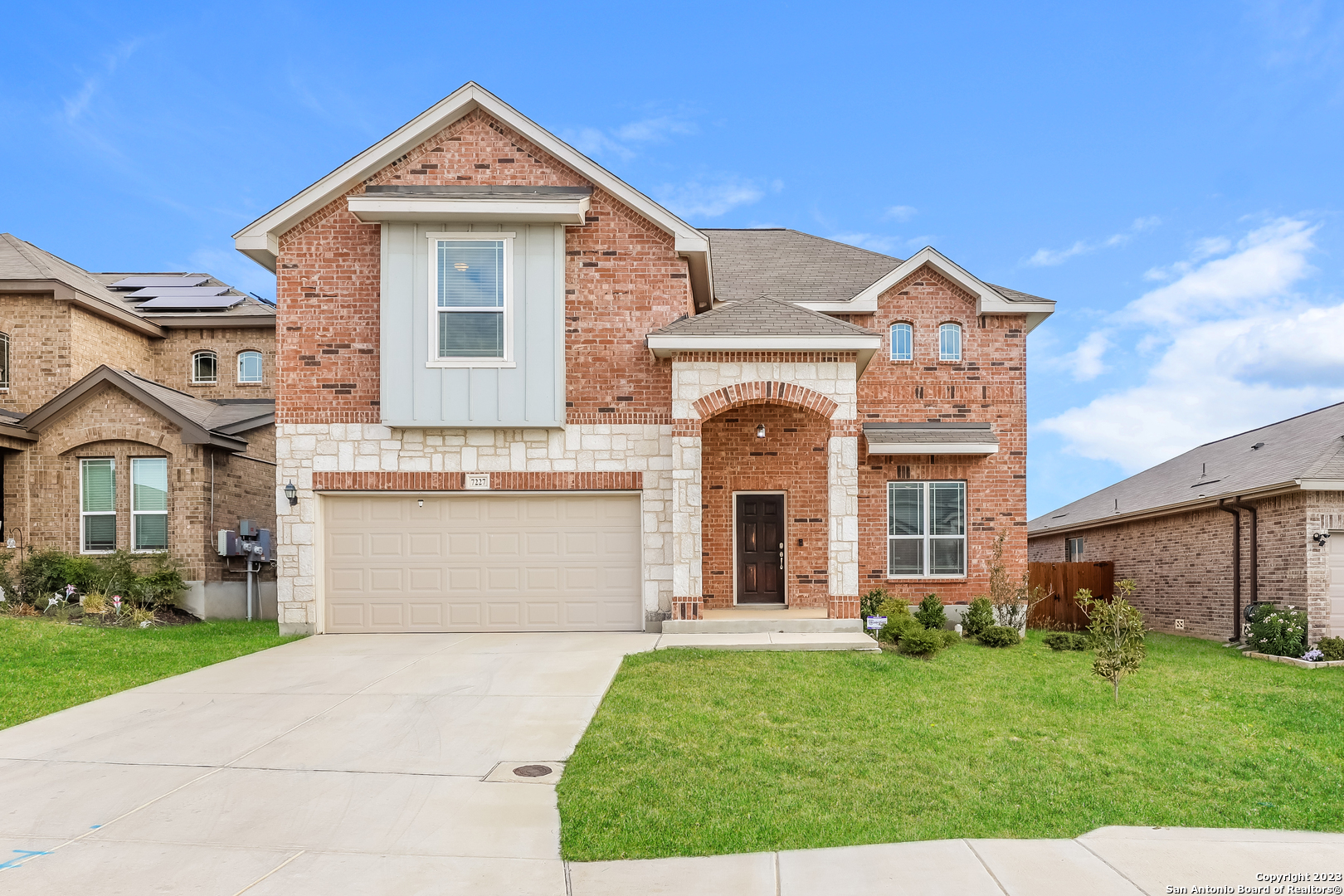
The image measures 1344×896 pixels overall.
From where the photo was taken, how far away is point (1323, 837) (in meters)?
5.99

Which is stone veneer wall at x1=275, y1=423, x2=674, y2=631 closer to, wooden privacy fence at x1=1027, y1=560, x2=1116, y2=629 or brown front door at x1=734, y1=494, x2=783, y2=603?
brown front door at x1=734, y1=494, x2=783, y2=603

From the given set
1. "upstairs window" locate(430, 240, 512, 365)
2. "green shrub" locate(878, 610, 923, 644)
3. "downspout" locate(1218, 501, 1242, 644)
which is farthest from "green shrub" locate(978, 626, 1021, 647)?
"upstairs window" locate(430, 240, 512, 365)

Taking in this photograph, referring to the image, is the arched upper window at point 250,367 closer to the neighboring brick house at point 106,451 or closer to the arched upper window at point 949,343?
the neighboring brick house at point 106,451

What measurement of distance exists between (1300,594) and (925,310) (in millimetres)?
7865

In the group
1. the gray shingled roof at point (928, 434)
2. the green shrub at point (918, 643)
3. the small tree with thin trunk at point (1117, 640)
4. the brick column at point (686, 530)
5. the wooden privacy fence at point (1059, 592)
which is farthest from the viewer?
the wooden privacy fence at point (1059, 592)

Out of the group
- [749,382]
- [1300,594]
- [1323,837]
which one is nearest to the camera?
[1323,837]

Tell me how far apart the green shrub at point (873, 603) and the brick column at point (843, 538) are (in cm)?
108

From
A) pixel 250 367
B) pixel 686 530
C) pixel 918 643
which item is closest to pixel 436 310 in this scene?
pixel 686 530

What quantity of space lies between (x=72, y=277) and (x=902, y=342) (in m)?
19.4

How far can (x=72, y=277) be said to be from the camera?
21.7 meters

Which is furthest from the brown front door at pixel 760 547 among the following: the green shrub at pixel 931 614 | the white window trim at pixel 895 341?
the white window trim at pixel 895 341

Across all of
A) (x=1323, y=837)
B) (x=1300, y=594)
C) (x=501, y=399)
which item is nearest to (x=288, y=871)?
(x=1323, y=837)

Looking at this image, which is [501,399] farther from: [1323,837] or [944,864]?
[1323,837]

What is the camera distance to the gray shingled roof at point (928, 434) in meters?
15.8
